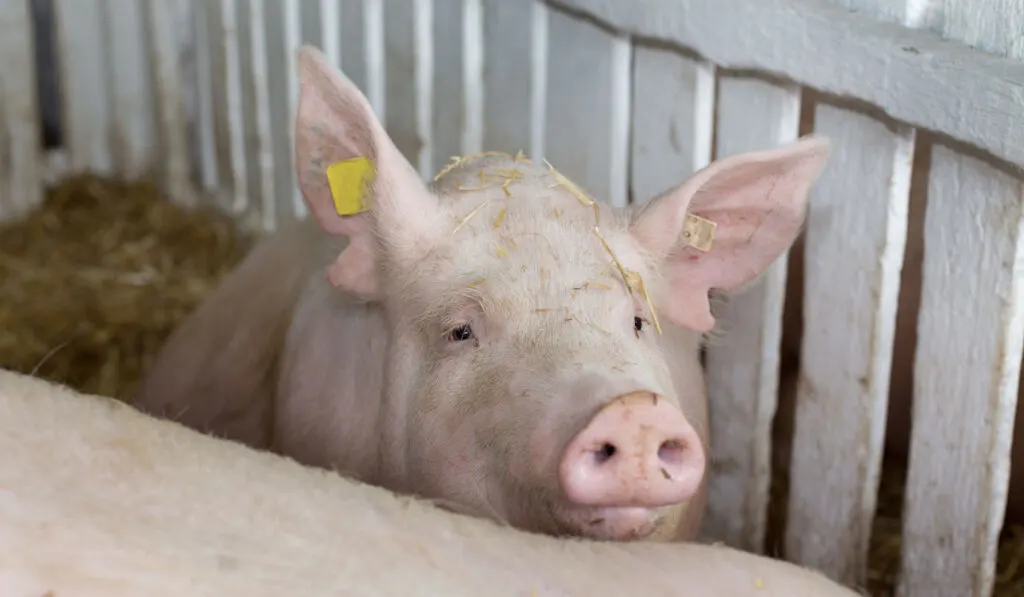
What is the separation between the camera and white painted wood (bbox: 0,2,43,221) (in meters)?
5.16

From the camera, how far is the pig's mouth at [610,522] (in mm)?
2082

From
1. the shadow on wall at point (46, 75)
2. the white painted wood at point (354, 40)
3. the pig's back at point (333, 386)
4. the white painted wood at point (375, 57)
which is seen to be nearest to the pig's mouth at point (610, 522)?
the pig's back at point (333, 386)

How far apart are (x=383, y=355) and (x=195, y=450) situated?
32.1 inches

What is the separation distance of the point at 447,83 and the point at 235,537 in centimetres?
251

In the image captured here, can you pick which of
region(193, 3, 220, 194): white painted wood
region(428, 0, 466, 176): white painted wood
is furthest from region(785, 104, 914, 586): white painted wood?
region(193, 3, 220, 194): white painted wood

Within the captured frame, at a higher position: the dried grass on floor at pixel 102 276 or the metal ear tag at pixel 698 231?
the metal ear tag at pixel 698 231

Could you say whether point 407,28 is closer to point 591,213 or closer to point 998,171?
point 591,213

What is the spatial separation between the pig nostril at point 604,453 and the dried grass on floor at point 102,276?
7.88ft

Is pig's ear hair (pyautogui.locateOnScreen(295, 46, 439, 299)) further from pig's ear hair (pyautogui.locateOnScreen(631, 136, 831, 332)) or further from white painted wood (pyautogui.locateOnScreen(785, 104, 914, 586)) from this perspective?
white painted wood (pyautogui.locateOnScreen(785, 104, 914, 586))

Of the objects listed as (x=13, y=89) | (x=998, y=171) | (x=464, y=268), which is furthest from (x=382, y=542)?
(x=13, y=89)

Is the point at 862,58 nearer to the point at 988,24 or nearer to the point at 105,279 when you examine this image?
the point at 988,24

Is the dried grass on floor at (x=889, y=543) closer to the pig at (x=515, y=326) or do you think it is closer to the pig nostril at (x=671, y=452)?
the pig at (x=515, y=326)

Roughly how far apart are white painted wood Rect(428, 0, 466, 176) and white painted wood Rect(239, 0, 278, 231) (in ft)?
3.62

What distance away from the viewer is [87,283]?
15.8 feet
